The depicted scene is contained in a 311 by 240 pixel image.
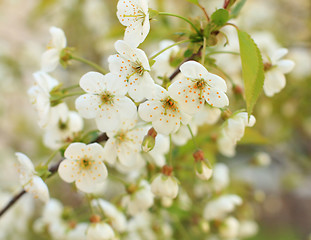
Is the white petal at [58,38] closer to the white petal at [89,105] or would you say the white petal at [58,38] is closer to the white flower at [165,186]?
the white petal at [89,105]

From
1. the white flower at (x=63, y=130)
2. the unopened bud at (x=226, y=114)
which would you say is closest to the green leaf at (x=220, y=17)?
the unopened bud at (x=226, y=114)

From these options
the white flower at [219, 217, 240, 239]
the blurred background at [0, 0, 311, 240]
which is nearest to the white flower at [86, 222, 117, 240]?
the white flower at [219, 217, 240, 239]

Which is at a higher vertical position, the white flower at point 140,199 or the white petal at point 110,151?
the white petal at point 110,151

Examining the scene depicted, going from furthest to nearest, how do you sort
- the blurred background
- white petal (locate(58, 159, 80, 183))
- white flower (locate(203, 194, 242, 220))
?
the blurred background → white flower (locate(203, 194, 242, 220)) → white petal (locate(58, 159, 80, 183))

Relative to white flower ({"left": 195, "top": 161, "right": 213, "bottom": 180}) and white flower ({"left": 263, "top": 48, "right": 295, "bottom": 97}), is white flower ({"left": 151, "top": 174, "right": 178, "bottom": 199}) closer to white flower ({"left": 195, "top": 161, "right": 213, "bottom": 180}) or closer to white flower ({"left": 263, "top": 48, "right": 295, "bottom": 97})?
white flower ({"left": 195, "top": 161, "right": 213, "bottom": 180})

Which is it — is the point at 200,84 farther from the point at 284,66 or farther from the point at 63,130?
the point at 63,130

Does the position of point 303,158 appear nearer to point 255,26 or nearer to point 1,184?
point 255,26
